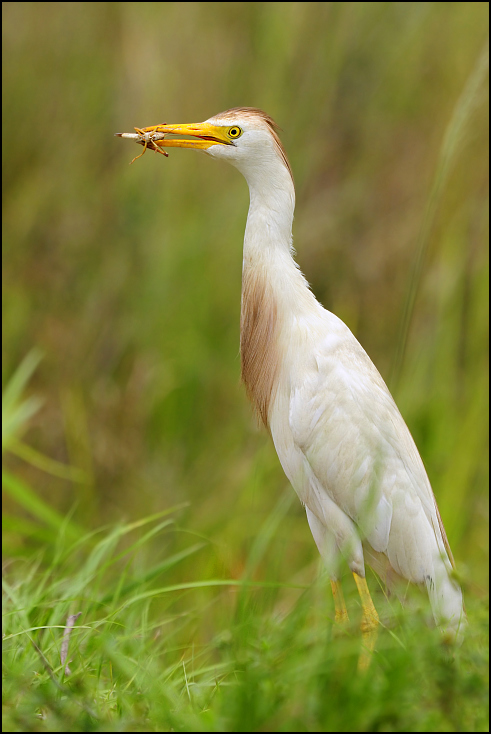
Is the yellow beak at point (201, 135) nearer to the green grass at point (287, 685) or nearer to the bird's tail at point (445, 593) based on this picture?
the green grass at point (287, 685)

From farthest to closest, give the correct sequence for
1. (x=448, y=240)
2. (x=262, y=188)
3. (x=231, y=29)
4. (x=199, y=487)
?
(x=231, y=29) < (x=199, y=487) < (x=448, y=240) < (x=262, y=188)

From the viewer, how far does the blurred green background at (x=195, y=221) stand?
8.35 feet

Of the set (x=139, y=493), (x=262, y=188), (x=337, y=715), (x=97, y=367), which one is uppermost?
(x=262, y=188)

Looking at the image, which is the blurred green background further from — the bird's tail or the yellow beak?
the yellow beak

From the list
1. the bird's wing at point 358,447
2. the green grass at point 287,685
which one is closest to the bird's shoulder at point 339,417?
the bird's wing at point 358,447

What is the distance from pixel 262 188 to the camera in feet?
4.91

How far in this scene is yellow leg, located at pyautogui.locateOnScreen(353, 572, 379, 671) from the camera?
111cm

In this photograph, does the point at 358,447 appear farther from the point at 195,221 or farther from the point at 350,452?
the point at 195,221

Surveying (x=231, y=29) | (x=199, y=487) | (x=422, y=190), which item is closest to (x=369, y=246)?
(x=422, y=190)

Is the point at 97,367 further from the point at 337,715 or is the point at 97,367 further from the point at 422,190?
the point at 337,715

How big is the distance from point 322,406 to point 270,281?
297mm

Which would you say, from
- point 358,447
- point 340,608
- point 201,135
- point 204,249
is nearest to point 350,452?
point 358,447

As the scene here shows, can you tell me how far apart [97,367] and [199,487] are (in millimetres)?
658

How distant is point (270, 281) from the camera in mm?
1532
